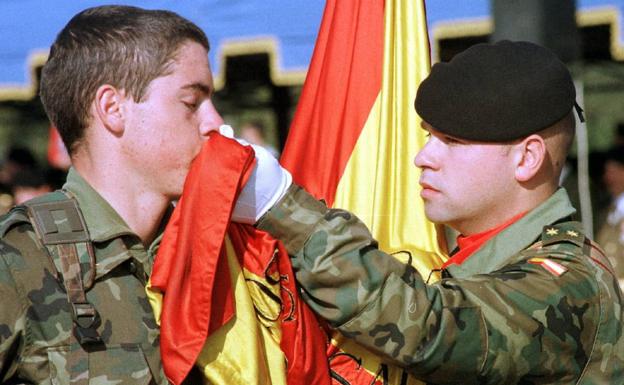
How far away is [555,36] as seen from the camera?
3.70 metres

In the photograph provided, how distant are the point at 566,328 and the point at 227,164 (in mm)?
819

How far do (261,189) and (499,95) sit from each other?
605 mm

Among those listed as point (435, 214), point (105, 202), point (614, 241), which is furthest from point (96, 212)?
point (614, 241)

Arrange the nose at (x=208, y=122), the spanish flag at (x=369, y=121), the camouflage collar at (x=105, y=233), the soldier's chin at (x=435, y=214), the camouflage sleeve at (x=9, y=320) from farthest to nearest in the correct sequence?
the spanish flag at (x=369, y=121) → the soldier's chin at (x=435, y=214) → the nose at (x=208, y=122) → the camouflage collar at (x=105, y=233) → the camouflage sleeve at (x=9, y=320)

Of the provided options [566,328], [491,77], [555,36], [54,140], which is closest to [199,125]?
[491,77]

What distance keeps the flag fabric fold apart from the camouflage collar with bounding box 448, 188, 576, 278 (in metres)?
0.40

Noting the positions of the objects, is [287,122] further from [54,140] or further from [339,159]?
[339,159]

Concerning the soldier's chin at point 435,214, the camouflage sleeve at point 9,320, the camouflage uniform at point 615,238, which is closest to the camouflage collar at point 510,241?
the soldier's chin at point 435,214

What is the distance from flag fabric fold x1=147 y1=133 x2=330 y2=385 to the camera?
6.88ft

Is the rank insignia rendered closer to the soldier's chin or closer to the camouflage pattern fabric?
the soldier's chin

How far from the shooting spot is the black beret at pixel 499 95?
7.56 ft

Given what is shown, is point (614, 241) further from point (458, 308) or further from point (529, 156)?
point (458, 308)

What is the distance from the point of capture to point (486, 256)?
2.39 meters

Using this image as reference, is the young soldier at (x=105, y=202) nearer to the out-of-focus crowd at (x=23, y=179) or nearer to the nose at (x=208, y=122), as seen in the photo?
the nose at (x=208, y=122)
